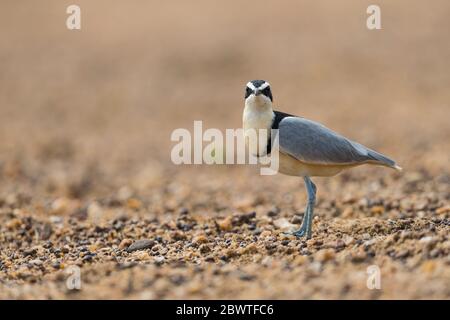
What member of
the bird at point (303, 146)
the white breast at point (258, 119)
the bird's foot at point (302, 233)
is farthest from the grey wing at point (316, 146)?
the bird's foot at point (302, 233)

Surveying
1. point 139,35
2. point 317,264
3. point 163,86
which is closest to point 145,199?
point 317,264

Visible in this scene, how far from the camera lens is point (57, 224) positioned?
852 cm

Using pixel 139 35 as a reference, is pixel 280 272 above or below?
below

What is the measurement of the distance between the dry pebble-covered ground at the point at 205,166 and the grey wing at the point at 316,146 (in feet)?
2.19

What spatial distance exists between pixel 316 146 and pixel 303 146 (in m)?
0.12

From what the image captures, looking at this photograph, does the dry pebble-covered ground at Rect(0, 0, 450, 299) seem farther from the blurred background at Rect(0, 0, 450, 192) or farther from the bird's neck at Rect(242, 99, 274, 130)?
the bird's neck at Rect(242, 99, 274, 130)

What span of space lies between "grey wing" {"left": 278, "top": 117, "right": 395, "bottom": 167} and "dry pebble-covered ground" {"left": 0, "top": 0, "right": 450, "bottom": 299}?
667mm

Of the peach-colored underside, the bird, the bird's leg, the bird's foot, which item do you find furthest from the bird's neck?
the bird's foot

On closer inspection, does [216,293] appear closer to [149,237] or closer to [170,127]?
[149,237]

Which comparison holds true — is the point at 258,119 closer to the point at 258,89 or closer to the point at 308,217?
the point at 258,89

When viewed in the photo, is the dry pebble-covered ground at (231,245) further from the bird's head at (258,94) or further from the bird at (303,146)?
the bird's head at (258,94)

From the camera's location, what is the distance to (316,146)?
6.68m
